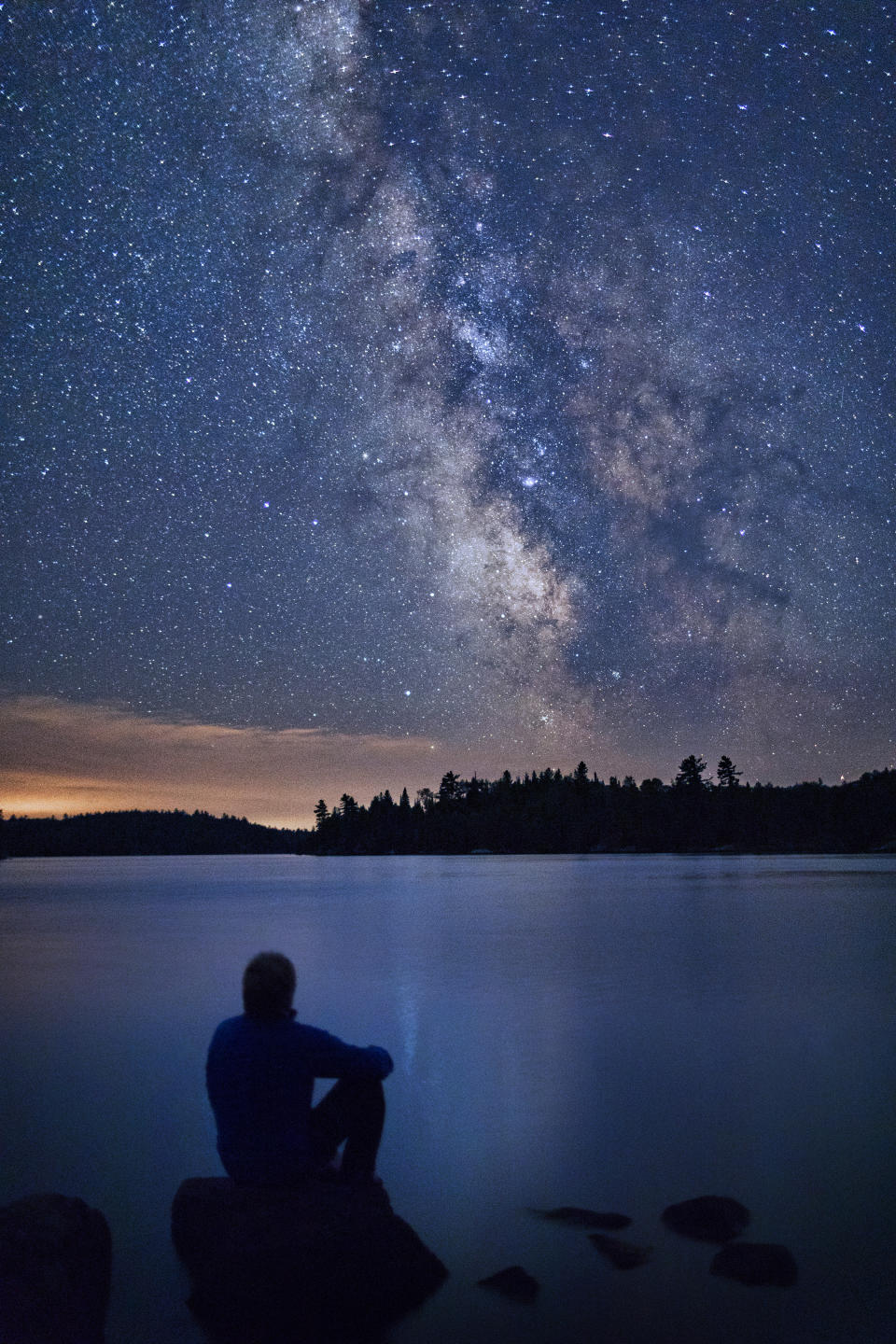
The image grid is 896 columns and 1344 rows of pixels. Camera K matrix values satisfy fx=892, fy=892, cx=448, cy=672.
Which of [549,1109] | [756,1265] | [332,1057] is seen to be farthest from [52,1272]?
[549,1109]

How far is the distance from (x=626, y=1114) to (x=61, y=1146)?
15.8 ft

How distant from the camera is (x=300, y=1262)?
14.4ft

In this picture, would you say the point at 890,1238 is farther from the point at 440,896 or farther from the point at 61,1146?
the point at 440,896

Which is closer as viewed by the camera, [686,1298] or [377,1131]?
[686,1298]

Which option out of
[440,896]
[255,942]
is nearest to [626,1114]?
[255,942]

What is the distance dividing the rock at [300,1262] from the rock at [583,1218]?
1179 mm

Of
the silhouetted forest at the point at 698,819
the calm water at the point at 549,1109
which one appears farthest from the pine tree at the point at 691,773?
the calm water at the point at 549,1109

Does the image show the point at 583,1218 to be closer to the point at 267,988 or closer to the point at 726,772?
the point at 267,988

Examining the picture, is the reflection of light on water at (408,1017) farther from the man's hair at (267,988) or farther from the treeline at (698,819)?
the treeline at (698,819)

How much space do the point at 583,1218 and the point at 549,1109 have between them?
2645 millimetres

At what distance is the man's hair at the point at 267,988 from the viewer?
4.58 meters

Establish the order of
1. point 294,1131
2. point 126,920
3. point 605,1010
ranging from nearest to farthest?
1. point 294,1131
2. point 605,1010
3. point 126,920

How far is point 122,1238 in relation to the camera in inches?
218

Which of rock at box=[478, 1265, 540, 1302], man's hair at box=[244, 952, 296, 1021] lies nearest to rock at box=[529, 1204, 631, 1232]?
rock at box=[478, 1265, 540, 1302]
